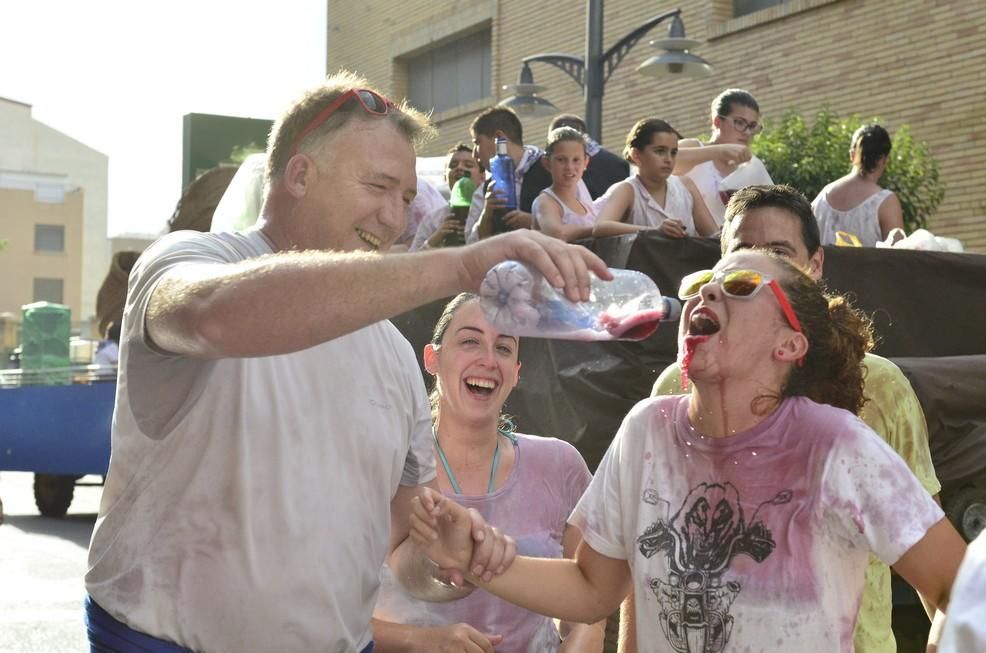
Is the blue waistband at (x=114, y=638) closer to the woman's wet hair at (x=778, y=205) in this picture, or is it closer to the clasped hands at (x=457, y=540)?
the clasped hands at (x=457, y=540)

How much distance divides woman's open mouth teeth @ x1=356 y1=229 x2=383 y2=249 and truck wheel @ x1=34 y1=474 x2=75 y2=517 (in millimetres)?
12044

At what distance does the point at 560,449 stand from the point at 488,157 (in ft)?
15.0

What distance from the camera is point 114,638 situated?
2.76 m

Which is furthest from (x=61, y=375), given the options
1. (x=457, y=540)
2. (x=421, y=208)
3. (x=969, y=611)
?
(x=969, y=611)

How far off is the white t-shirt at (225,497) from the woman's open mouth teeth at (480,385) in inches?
59.1

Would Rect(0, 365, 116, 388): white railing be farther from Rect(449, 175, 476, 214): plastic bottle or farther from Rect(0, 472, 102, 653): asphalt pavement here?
Rect(449, 175, 476, 214): plastic bottle

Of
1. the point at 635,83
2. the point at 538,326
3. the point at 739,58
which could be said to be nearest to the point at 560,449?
the point at 538,326

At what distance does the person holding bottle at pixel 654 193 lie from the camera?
752cm

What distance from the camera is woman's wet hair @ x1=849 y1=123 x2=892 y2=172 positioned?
8.25 metres

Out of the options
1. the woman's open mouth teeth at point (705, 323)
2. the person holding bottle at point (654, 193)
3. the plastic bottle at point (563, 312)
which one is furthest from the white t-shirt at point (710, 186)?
the woman's open mouth teeth at point (705, 323)

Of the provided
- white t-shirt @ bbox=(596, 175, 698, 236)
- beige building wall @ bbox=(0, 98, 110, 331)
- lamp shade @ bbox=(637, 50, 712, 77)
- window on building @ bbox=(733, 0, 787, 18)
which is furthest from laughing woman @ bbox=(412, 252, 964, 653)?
beige building wall @ bbox=(0, 98, 110, 331)

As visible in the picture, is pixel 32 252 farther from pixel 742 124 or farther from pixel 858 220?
pixel 858 220

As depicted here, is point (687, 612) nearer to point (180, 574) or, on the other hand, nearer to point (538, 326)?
point (538, 326)

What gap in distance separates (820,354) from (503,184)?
16.5ft
